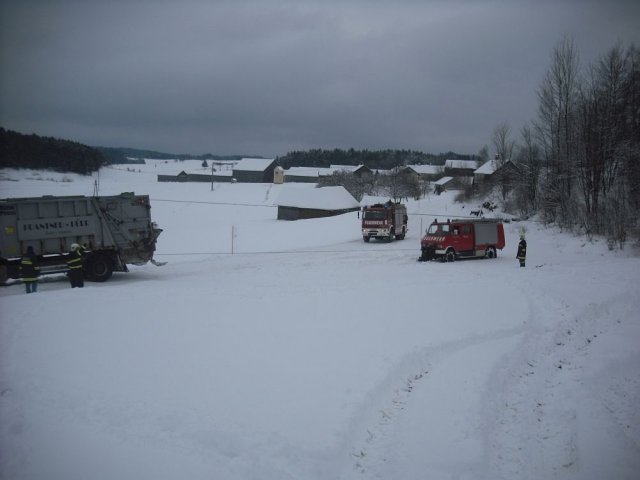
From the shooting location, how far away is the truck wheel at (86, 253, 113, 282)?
58.0 ft

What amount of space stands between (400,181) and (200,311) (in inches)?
2949

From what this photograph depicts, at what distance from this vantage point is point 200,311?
11.2 m

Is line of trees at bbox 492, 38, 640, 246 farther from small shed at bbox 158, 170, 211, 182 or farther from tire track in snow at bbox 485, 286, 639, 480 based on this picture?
small shed at bbox 158, 170, 211, 182

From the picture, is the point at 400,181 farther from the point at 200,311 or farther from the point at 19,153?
the point at 200,311

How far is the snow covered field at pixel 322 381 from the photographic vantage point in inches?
244

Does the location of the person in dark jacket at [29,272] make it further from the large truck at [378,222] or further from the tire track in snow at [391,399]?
the large truck at [378,222]

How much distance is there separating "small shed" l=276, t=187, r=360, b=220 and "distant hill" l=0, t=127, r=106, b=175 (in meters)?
37.7

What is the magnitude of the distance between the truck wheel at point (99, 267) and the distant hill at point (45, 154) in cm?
5309

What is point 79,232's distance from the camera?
17406 mm

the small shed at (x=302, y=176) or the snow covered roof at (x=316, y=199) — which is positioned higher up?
the small shed at (x=302, y=176)

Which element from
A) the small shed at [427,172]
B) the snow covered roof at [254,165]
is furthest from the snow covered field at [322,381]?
the small shed at [427,172]

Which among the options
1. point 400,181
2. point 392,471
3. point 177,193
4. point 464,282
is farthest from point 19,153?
point 392,471

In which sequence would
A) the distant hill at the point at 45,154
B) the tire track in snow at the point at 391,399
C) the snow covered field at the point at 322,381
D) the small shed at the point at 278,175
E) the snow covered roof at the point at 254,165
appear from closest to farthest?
1. the snow covered field at the point at 322,381
2. the tire track in snow at the point at 391,399
3. the distant hill at the point at 45,154
4. the small shed at the point at 278,175
5. the snow covered roof at the point at 254,165

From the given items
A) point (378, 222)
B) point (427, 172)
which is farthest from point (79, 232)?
point (427, 172)
